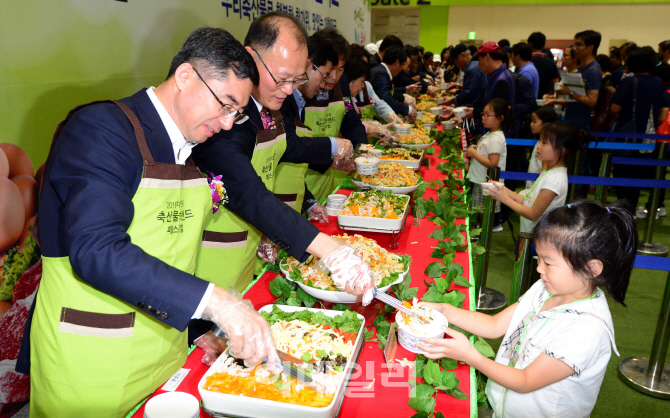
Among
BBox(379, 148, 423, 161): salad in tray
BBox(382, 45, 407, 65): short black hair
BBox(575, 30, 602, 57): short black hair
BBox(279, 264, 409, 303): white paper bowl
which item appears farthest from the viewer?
BBox(382, 45, 407, 65): short black hair

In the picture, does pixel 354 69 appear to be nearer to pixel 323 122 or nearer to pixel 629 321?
pixel 323 122

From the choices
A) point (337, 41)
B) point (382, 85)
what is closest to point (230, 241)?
point (337, 41)

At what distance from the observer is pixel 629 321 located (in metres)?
3.16

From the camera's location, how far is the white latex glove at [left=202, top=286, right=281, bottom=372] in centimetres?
100

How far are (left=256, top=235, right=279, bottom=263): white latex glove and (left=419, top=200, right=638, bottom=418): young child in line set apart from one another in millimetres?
896

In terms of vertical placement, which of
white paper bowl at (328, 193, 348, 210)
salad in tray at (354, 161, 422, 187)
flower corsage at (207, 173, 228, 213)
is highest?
flower corsage at (207, 173, 228, 213)

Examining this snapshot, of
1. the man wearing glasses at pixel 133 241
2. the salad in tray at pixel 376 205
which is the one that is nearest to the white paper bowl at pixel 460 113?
the salad in tray at pixel 376 205

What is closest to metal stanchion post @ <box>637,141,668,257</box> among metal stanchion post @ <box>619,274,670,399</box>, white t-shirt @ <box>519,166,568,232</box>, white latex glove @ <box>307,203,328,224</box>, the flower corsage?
metal stanchion post @ <box>619,274,670,399</box>

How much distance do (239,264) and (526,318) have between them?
1.11 metres

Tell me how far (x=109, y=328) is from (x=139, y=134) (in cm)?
52

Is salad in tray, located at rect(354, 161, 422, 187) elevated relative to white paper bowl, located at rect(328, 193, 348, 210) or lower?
elevated

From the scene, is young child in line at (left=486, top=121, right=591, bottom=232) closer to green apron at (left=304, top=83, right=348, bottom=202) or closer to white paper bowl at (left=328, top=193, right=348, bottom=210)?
white paper bowl at (left=328, top=193, right=348, bottom=210)

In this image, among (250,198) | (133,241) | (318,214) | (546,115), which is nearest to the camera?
(133,241)

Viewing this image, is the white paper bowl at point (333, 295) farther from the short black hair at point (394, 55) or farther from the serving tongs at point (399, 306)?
the short black hair at point (394, 55)
